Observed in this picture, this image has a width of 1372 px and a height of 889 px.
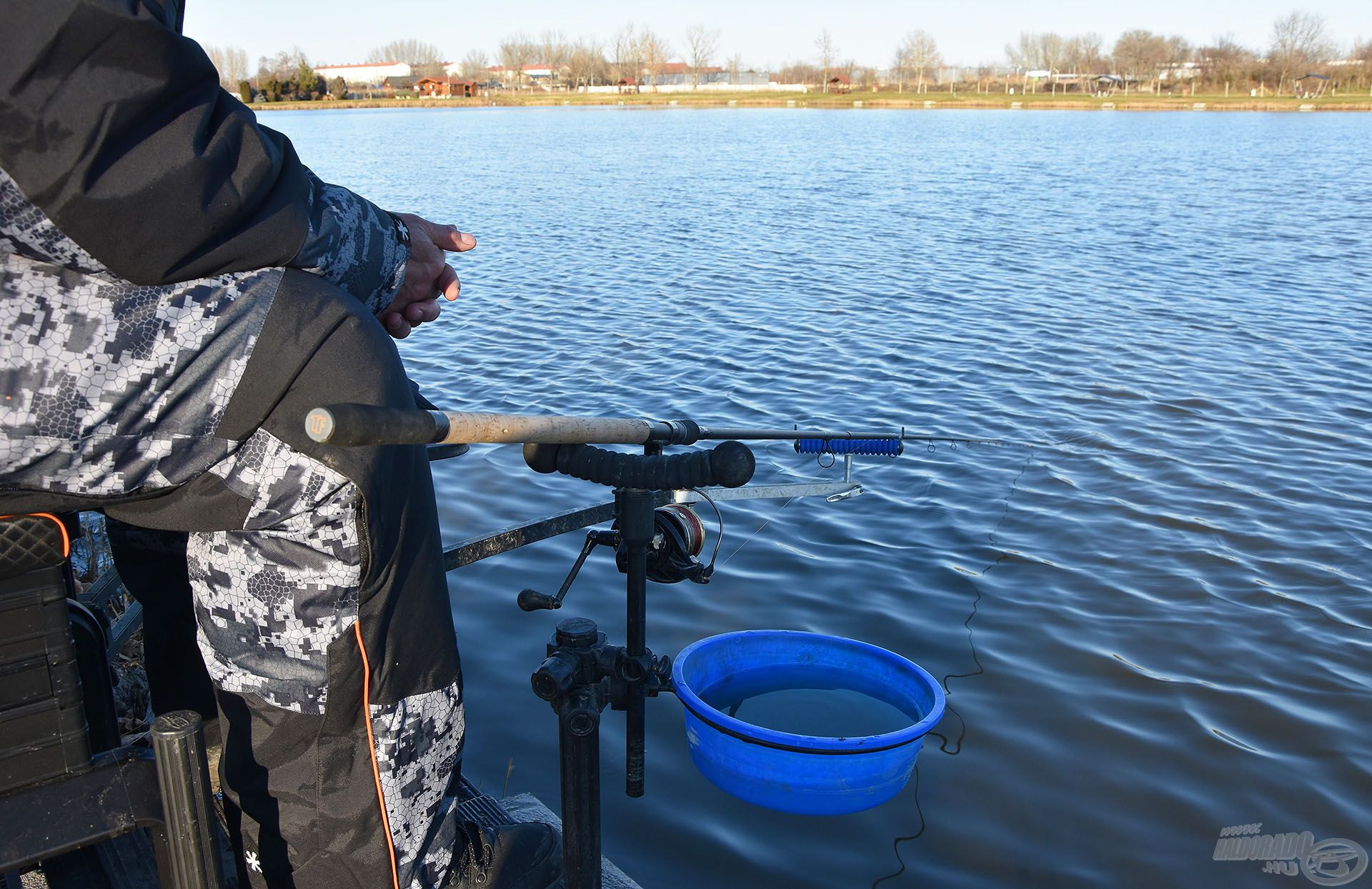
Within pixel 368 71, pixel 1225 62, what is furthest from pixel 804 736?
pixel 368 71

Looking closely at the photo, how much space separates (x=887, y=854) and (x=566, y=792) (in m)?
1.78

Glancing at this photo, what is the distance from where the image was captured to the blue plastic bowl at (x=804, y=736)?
2.77m

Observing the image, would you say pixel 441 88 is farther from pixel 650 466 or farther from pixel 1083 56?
pixel 650 466

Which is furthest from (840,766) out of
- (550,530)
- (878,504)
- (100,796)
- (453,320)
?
(453,320)

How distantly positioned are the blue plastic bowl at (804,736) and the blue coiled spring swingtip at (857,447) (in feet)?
2.49

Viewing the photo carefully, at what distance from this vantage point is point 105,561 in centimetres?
363

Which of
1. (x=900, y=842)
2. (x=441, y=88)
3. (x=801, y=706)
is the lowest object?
(x=900, y=842)

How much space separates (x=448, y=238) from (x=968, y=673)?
3.15 meters

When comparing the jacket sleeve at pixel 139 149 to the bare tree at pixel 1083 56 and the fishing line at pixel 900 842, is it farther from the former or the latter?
the bare tree at pixel 1083 56

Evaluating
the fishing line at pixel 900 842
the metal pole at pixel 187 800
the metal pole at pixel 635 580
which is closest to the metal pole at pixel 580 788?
the metal pole at pixel 635 580

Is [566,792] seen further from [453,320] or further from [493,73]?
[493,73]

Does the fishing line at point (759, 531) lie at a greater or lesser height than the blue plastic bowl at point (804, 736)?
lesser

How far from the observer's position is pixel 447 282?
1.99 metres

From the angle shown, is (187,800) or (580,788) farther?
(580,788)
